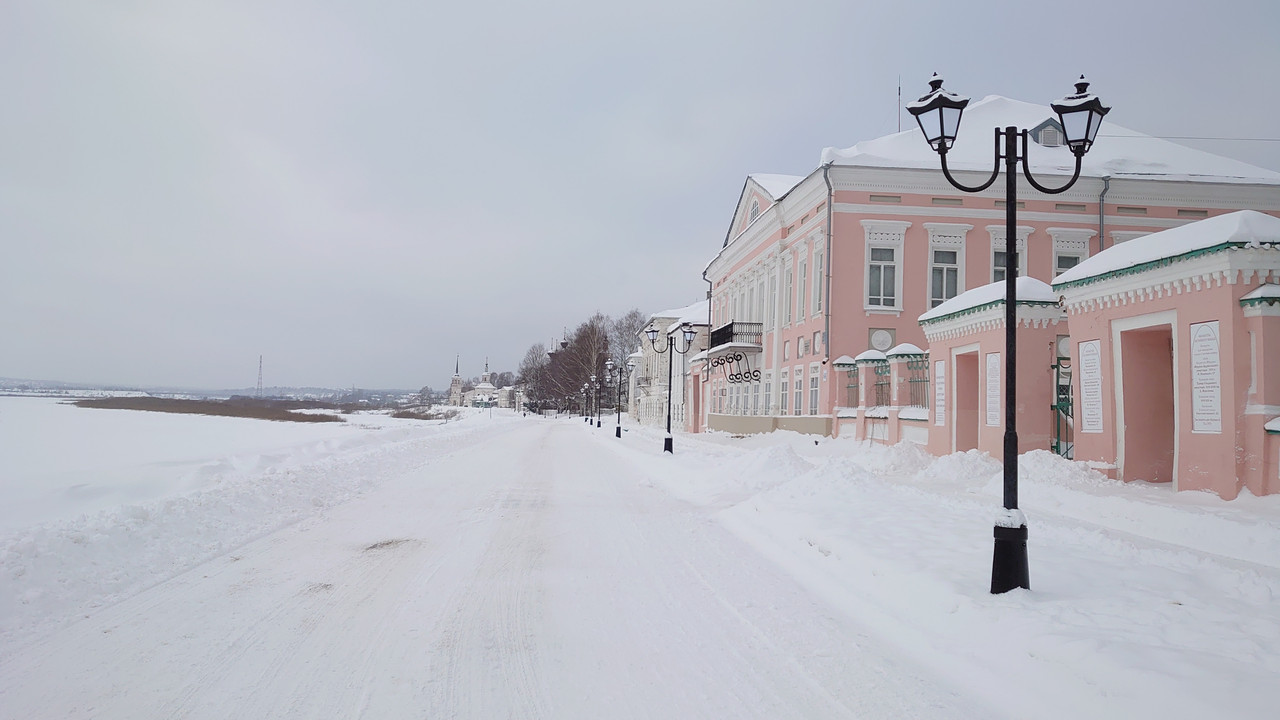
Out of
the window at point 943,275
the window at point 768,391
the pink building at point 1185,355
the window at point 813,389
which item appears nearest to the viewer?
the pink building at point 1185,355

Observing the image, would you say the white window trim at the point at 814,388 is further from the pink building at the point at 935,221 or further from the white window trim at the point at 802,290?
the white window trim at the point at 802,290

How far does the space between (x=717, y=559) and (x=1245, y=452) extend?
6.62 m

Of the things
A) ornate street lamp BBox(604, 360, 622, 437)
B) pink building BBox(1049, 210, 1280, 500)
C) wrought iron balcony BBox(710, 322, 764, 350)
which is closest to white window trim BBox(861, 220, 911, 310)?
wrought iron balcony BBox(710, 322, 764, 350)

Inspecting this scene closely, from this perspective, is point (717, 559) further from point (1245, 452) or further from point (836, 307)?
point (836, 307)

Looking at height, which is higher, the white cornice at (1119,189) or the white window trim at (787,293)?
the white cornice at (1119,189)

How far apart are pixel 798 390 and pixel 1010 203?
2472 centimetres

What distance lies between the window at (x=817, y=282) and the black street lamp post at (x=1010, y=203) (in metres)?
21.5

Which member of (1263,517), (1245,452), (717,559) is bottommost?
(717,559)

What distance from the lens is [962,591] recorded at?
20.0 ft

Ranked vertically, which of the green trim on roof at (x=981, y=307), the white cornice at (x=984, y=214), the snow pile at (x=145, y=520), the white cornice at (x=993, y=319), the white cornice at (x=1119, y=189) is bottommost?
the snow pile at (x=145, y=520)

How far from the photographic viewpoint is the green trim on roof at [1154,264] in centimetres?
874

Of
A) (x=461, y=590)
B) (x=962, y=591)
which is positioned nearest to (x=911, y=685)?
(x=962, y=591)

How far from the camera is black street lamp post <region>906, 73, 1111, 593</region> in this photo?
5.95m

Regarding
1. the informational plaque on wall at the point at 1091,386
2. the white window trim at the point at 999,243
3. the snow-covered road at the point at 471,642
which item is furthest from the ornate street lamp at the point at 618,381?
the snow-covered road at the point at 471,642
